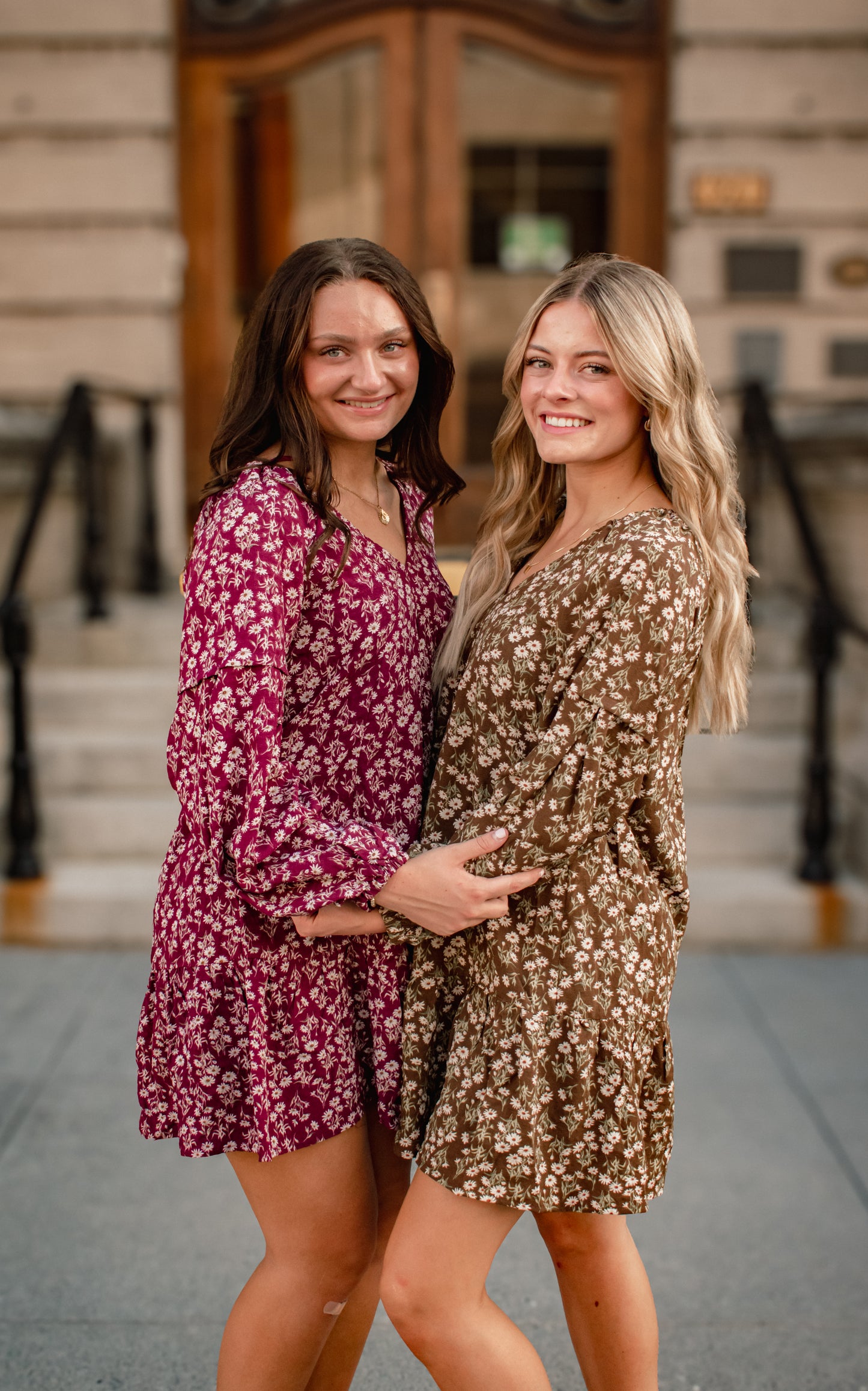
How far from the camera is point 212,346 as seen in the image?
6.71 m

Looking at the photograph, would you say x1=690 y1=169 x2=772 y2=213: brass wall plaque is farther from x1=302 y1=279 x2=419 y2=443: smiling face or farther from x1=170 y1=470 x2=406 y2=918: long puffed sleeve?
x1=170 y1=470 x2=406 y2=918: long puffed sleeve

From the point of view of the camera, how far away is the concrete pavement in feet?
8.39

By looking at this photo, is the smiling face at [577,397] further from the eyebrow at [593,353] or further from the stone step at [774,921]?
the stone step at [774,921]

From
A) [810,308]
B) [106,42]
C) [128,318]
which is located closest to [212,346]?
[128,318]

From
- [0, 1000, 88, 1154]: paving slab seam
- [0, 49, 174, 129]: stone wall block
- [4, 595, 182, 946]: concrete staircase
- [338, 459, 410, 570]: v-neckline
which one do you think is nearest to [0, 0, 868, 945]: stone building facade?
[0, 49, 174, 129]: stone wall block

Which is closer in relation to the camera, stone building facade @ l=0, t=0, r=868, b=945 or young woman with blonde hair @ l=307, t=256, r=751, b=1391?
young woman with blonde hair @ l=307, t=256, r=751, b=1391

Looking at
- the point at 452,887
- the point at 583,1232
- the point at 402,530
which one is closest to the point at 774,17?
the point at 402,530

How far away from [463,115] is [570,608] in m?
5.50

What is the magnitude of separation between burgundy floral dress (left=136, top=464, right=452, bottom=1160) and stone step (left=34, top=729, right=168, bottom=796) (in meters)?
3.28

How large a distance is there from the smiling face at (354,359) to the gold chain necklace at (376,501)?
3.2 inches

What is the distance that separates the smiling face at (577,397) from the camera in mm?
1856

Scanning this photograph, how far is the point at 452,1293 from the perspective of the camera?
5.83ft

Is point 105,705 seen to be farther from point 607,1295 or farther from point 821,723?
point 607,1295

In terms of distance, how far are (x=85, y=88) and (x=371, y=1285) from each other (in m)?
6.05
